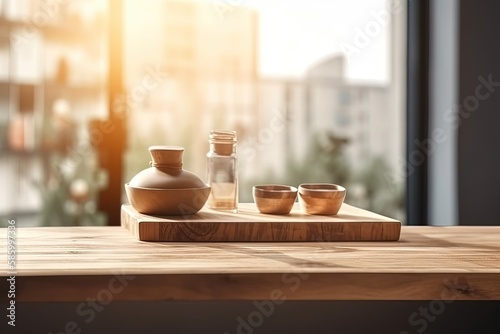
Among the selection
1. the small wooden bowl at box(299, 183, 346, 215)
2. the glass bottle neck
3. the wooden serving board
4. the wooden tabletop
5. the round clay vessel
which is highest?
the glass bottle neck

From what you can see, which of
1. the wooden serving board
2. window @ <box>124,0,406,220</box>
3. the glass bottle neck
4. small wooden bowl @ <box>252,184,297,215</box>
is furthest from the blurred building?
the wooden serving board

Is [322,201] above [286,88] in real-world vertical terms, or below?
below

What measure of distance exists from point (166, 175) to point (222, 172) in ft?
0.62

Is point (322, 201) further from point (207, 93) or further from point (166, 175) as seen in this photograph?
point (207, 93)

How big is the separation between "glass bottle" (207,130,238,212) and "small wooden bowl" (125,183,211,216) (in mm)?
146

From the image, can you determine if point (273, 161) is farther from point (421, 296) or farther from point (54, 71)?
point (421, 296)

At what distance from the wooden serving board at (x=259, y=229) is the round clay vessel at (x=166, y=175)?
80 mm

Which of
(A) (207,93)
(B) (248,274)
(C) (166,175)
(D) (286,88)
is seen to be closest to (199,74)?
(A) (207,93)

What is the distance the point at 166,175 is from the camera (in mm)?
1517

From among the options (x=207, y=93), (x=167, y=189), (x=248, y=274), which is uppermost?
(x=207, y=93)

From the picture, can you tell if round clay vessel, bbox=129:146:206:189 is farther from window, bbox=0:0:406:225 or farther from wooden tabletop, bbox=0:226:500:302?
window, bbox=0:0:406:225

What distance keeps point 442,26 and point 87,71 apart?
1.40 metres

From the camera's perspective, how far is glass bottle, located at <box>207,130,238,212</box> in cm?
165

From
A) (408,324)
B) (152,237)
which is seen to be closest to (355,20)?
(408,324)
